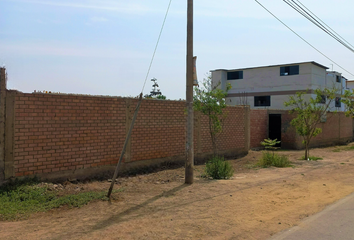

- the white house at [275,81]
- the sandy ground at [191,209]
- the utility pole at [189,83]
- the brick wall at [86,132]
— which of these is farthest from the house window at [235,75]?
the utility pole at [189,83]

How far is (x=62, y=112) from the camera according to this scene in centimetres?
824

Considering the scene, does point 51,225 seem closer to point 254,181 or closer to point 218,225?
point 218,225

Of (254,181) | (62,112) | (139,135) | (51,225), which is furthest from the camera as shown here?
(139,135)

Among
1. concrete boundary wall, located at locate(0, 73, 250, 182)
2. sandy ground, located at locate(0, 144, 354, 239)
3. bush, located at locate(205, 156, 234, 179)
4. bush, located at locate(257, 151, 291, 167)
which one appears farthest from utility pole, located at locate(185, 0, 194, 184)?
bush, located at locate(257, 151, 291, 167)

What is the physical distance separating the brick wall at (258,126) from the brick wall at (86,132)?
658 cm

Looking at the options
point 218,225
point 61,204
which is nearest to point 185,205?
point 218,225

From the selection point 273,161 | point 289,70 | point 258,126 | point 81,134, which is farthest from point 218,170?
point 289,70

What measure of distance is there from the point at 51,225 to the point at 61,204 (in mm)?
1199

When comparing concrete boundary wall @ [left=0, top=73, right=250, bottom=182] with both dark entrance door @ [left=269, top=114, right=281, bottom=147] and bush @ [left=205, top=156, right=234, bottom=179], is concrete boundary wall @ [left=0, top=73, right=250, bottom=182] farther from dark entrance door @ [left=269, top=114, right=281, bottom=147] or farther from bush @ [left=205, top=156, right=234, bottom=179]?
dark entrance door @ [left=269, top=114, right=281, bottom=147]

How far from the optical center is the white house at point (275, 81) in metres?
38.0

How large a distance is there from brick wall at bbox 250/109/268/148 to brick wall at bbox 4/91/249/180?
658 cm

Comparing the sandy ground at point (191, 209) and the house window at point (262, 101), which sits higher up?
the house window at point (262, 101)

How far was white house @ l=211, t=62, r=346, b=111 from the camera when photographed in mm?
38031

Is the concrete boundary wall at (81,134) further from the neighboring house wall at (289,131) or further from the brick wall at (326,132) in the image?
the brick wall at (326,132)
